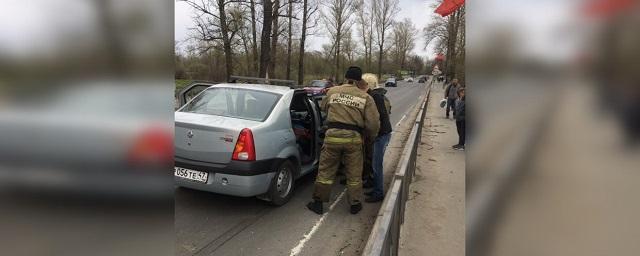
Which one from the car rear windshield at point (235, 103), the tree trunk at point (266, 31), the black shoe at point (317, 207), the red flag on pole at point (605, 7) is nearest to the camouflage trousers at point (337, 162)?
the black shoe at point (317, 207)

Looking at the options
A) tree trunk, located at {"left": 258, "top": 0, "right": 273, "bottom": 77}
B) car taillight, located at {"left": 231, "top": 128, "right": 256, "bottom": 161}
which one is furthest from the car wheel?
tree trunk, located at {"left": 258, "top": 0, "right": 273, "bottom": 77}

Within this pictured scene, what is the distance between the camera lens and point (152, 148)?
0.93 m

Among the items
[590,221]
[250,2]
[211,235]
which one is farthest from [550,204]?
[250,2]

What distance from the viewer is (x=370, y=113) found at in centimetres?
488

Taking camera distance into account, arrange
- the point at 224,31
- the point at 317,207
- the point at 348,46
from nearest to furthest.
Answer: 1. the point at 317,207
2. the point at 224,31
3. the point at 348,46

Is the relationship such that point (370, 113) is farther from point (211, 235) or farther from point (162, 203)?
point (162, 203)

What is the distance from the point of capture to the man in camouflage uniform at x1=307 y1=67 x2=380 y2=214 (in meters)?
4.79

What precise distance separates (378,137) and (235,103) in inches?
71.7

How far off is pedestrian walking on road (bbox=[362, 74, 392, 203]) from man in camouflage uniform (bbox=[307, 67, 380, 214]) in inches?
19.5

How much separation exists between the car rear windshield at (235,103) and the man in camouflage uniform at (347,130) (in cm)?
72

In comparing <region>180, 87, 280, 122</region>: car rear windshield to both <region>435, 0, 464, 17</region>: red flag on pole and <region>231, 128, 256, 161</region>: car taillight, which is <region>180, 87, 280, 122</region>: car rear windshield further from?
<region>435, 0, 464, 17</region>: red flag on pole

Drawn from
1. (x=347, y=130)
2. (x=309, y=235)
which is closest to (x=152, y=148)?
(x=309, y=235)

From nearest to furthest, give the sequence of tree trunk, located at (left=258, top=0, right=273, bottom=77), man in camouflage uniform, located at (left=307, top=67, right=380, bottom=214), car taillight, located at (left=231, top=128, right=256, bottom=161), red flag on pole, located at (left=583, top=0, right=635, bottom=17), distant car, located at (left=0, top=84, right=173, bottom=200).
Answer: red flag on pole, located at (left=583, top=0, right=635, bottom=17) < distant car, located at (left=0, top=84, right=173, bottom=200) < car taillight, located at (left=231, top=128, right=256, bottom=161) < man in camouflage uniform, located at (left=307, top=67, right=380, bottom=214) < tree trunk, located at (left=258, top=0, right=273, bottom=77)

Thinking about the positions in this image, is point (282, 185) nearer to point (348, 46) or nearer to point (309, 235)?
point (309, 235)
